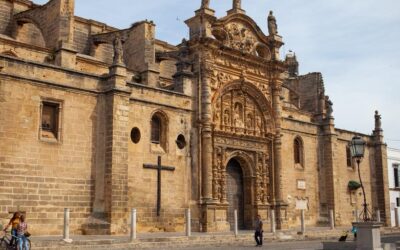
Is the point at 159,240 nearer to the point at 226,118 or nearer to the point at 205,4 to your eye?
the point at 226,118

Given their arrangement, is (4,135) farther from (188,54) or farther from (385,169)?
(385,169)

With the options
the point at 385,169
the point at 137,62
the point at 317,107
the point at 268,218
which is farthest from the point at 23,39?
the point at 385,169

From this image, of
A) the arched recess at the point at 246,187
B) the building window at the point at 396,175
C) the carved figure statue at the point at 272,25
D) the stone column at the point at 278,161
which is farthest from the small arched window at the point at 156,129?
the building window at the point at 396,175

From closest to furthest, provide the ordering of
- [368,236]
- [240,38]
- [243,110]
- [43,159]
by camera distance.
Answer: [368,236] → [43,159] → [243,110] → [240,38]

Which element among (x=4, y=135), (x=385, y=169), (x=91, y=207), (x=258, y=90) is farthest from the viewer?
(x=385, y=169)

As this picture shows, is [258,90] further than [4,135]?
Yes

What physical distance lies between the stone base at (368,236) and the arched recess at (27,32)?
2025 cm

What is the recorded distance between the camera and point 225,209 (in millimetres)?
25016

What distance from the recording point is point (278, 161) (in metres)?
28.4

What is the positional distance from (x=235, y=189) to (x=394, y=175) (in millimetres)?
18606

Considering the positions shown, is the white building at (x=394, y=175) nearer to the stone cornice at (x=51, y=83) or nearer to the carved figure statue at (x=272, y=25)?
the carved figure statue at (x=272, y=25)

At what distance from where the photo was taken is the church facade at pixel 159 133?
18812 mm

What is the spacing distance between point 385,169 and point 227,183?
16.0m

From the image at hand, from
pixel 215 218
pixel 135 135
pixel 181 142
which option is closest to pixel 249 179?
pixel 215 218
